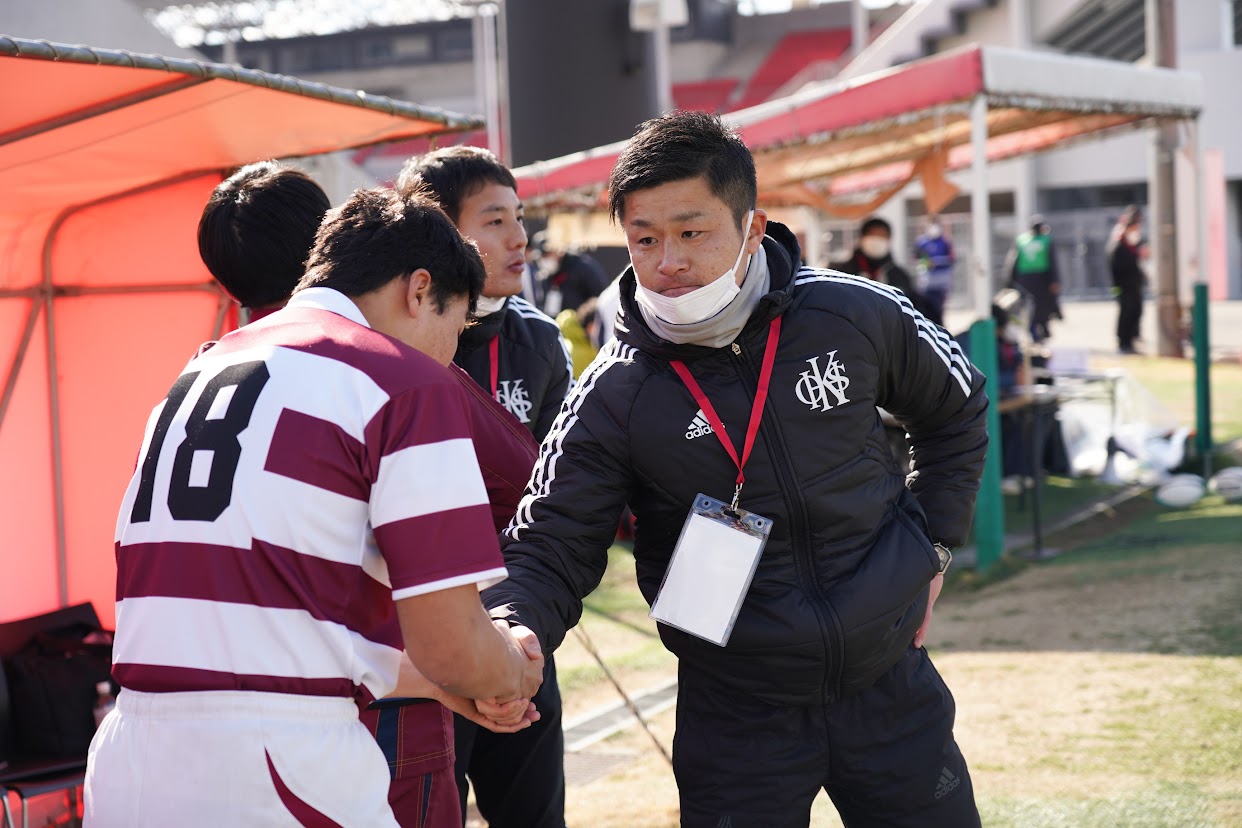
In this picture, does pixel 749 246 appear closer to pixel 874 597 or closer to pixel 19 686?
pixel 874 597

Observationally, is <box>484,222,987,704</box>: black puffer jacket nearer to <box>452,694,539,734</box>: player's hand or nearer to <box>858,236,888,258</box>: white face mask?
<box>452,694,539,734</box>: player's hand

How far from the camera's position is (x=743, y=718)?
8.36ft

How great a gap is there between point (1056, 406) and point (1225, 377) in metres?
7.06

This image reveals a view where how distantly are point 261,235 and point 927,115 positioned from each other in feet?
19.5

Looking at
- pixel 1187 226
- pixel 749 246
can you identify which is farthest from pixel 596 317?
pixel 1187 226

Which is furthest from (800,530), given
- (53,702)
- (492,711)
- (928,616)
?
(53,702)

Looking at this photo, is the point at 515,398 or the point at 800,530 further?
the point at 515,398

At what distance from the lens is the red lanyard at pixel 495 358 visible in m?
3.50

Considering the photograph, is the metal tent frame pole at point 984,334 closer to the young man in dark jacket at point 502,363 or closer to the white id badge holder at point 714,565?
the young man in dark jacket at point 502,363

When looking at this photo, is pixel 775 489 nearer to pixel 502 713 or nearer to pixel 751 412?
pixel 751 412

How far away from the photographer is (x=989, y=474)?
791cm

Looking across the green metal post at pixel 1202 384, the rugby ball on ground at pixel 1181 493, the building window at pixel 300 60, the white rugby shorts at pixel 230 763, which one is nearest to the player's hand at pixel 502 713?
the white rugby shorts at pixel 230 763

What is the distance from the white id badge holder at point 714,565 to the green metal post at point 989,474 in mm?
5620

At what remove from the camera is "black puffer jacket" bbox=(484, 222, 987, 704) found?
2.46 m
